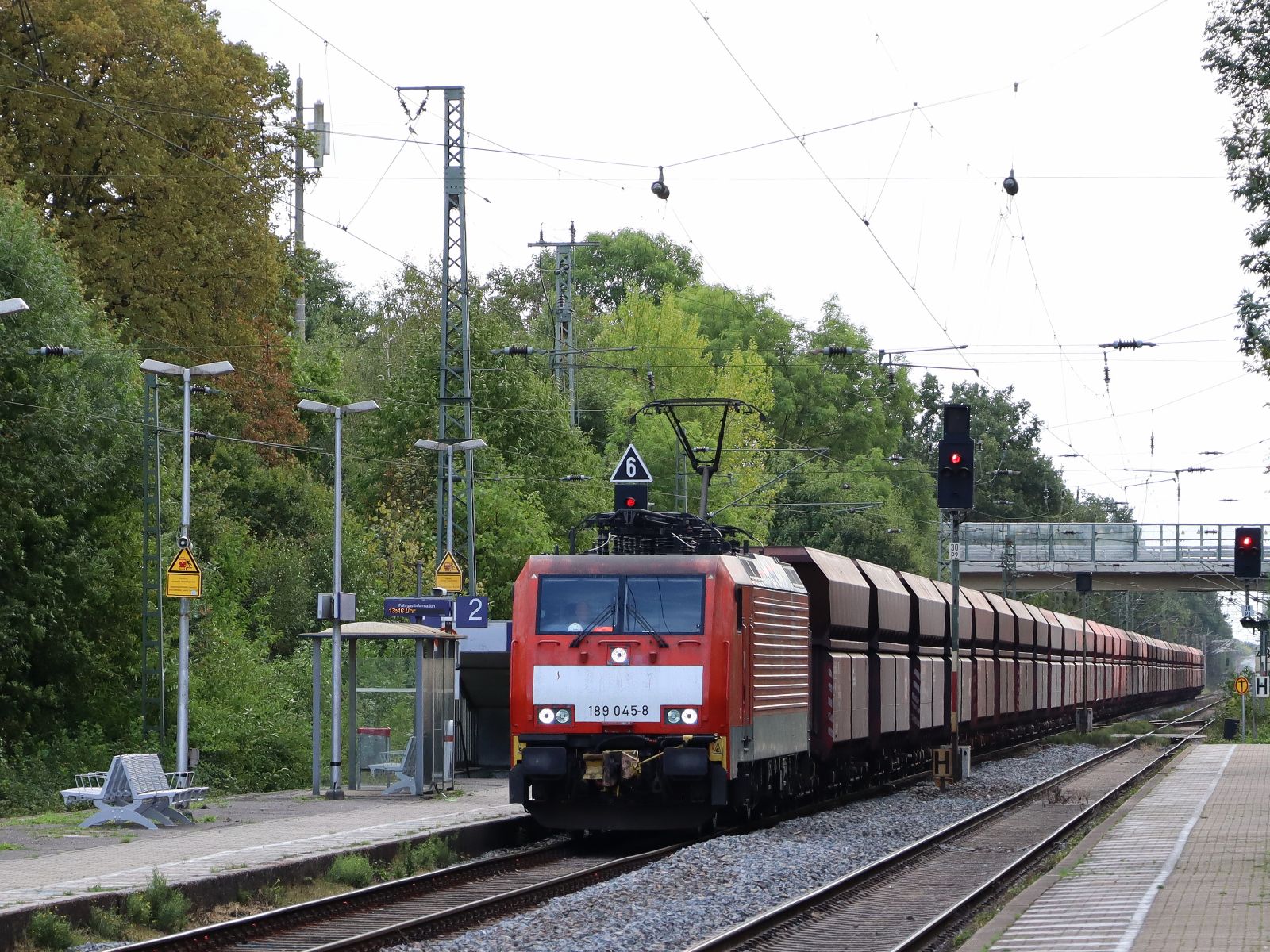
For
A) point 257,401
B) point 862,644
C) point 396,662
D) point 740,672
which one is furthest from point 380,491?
point 740,672

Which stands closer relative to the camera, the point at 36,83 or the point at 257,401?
the point at 36,83

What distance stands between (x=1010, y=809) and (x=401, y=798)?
317 inches

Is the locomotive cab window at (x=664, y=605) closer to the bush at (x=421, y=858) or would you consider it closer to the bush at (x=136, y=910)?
the bush at (x=421, y=858)

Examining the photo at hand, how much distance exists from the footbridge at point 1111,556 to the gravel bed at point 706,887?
4771cm

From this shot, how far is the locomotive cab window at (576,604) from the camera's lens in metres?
19.4

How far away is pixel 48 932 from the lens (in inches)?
484

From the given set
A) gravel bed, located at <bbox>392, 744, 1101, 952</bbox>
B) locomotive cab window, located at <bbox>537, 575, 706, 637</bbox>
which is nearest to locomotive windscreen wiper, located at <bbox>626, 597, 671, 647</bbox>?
locomotive cab window, located at <bbox>537, 575, 706, 637</bbox>

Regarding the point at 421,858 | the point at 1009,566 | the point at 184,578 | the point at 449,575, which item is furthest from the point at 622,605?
the point at 1009,566

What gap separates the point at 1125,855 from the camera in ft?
56.9

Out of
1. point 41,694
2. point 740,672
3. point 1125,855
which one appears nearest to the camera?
point 1125,855

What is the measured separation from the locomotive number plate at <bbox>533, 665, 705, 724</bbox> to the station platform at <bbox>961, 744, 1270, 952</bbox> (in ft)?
13.5

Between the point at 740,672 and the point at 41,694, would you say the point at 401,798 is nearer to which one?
the point at 740,672

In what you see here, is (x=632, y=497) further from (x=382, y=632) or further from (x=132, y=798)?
(x=132, y=798)

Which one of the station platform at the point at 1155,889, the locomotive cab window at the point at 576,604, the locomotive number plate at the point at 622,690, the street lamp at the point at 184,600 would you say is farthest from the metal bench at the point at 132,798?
the station platform at the point at 1155,889
